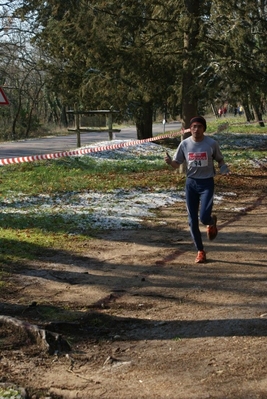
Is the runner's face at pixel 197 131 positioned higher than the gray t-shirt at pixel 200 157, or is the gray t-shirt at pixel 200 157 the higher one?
the runner's face at pixel 197 131

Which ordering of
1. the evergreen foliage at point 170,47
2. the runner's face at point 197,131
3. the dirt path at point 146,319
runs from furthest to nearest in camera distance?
the evergreen foliage at point 170,47, the runner's face at point 197,131, the dirt path at point 146,319

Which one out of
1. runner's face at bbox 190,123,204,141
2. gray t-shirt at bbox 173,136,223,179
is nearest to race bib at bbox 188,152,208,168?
gray t-shirt at bbox 173,136,223,179

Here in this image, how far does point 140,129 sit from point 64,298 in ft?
68.5

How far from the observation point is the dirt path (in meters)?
4.41

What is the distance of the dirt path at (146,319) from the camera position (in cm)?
441

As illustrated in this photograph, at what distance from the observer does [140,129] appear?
27109mm

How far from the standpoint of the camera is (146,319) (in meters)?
5.89

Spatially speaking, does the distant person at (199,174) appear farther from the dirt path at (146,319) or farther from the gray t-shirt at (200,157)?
the dirt path at (146,319)

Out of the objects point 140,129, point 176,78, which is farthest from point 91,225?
point 140,129

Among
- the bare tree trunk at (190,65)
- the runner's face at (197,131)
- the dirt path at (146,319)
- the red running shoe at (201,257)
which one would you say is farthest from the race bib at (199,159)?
the bare tree trunk at (190,65)

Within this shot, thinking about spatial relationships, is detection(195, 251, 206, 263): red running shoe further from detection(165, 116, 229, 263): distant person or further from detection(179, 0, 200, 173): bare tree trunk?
detection(179, 0, 200, 173): bare tree trunk

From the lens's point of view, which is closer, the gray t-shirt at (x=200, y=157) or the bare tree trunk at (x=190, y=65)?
the gray t-shirt at (x=200, y=157)

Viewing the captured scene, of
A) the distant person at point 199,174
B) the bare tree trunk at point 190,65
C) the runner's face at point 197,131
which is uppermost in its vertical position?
the bare tree trunk at point 190,65

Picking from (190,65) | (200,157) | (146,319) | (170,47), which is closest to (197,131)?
(200,157)
